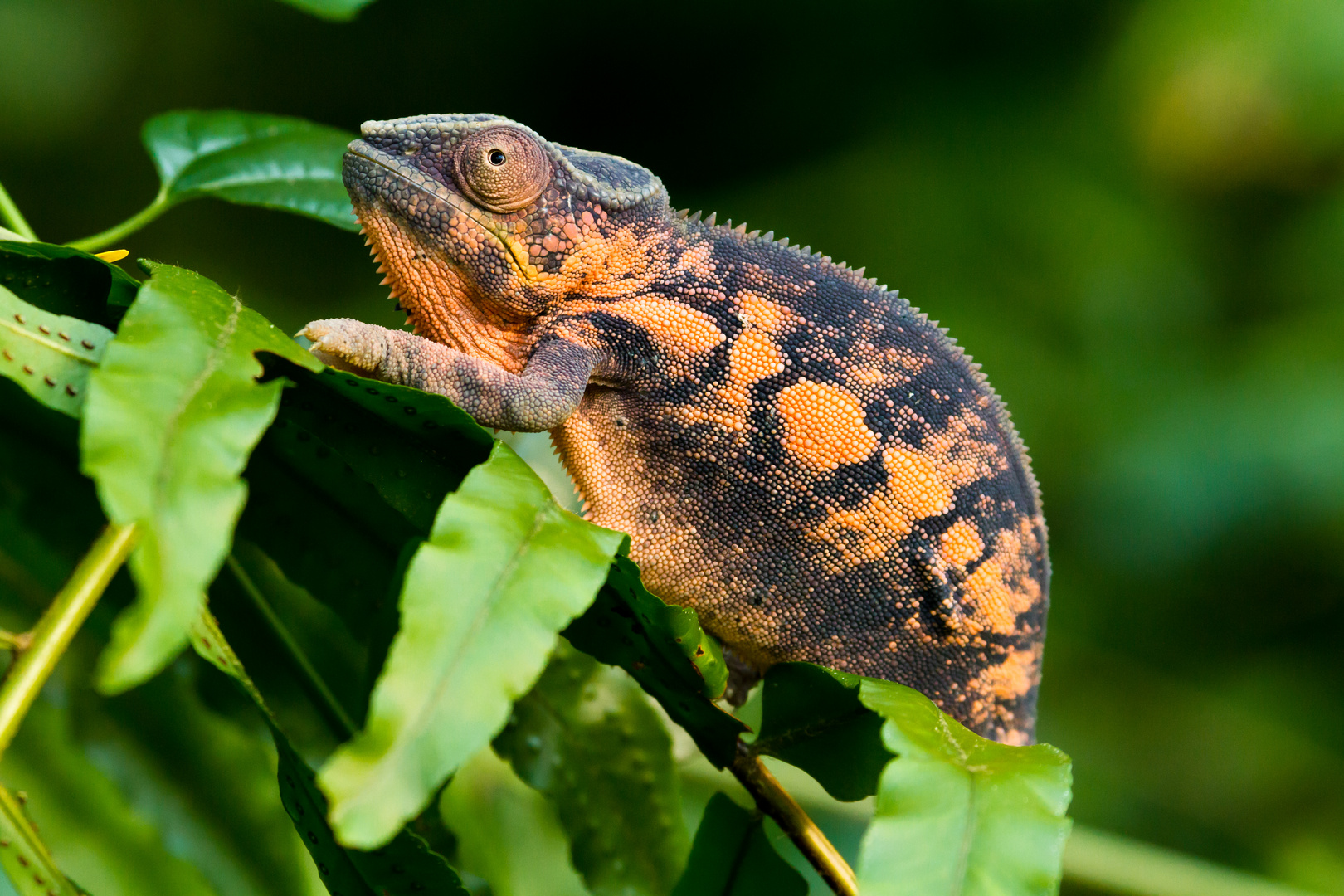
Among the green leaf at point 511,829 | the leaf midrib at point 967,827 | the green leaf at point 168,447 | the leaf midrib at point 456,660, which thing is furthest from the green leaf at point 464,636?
the green leaf at point 511,829

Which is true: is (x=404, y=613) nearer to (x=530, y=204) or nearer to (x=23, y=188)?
(x=530, y=204)

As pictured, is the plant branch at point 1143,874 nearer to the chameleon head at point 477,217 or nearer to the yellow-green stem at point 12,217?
the chameleon head at point 477,217

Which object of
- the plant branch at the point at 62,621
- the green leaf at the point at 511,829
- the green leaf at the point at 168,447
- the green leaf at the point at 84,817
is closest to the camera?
the green leaf at the point at 168,447

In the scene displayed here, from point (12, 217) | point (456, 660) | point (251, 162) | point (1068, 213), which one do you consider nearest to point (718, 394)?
point (456, 660)

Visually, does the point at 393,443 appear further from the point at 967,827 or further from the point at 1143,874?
the point at 1143,874

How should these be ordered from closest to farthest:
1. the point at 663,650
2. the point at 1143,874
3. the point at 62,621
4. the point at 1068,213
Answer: the point at 62,621
the point at 663,650
the point at 1143,874
the point at 1068,213

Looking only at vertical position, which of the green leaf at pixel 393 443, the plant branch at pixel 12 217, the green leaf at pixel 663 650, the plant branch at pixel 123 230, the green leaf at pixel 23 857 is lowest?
the green leaf at pixel 23 857

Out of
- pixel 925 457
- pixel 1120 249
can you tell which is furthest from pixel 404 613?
pixel 1120 249
